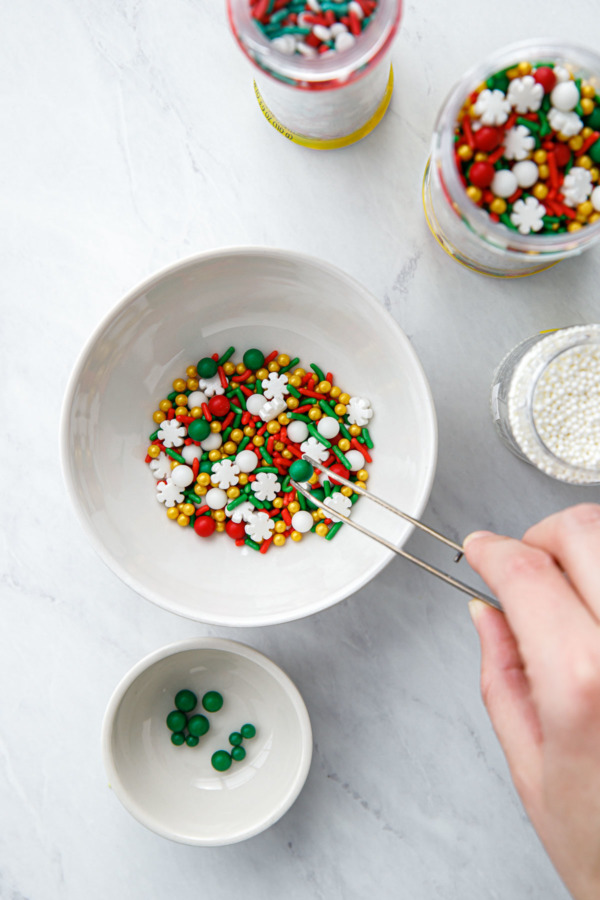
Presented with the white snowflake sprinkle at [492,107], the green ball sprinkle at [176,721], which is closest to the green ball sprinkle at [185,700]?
the green ball sprinkle at [176,721]

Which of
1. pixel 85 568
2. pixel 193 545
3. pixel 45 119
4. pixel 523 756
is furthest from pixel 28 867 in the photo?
pixel 45 119

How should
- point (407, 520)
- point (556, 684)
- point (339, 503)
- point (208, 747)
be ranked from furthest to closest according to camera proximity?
point (208, 747) → point (339, 503) → point (407, 520) → point (556, 684)

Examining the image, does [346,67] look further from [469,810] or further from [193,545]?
[469,810]

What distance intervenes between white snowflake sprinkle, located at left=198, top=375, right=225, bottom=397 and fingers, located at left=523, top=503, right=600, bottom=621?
50cm

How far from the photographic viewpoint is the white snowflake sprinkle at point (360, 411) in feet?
3.12

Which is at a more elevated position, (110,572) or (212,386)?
(212,386)

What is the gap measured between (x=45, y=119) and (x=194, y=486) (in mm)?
577

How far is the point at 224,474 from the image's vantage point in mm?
961

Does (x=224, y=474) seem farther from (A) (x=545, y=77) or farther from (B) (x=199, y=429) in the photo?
(A) (x=545, y=77)

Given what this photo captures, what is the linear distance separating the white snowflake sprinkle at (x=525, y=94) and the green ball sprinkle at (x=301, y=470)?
50 cm

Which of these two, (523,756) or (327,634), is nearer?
(523,756)

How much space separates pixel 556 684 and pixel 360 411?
1.60ft

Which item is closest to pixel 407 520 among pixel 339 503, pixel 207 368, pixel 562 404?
pixel 339 503

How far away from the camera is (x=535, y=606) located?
57 cm
